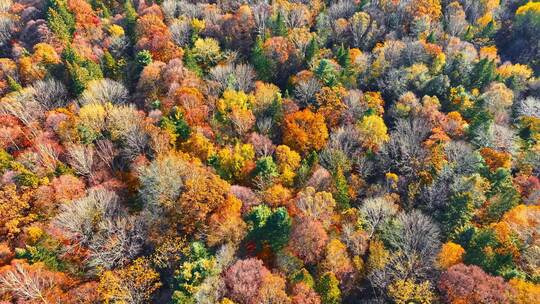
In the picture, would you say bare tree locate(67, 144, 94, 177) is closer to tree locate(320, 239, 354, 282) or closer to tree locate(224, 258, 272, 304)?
tree locate(224, 258, 272, 304)

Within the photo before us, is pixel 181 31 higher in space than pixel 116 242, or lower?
higher

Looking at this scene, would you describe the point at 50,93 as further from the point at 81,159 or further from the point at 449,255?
the point at 449,255

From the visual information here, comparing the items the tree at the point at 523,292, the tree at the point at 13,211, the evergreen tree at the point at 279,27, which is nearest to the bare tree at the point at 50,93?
the tree at the point at 13,211

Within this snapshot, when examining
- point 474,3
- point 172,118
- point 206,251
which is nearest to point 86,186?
point 172,118

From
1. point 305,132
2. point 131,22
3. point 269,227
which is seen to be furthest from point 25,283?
point 131,22

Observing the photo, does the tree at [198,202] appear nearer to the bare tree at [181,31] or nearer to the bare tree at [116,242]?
the bare tree at [116,242]

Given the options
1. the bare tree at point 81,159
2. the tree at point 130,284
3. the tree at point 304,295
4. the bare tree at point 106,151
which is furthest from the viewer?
the bare tree at point 106,151

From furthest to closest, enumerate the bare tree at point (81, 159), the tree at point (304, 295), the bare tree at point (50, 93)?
the bare tree at point (50, 93)
the bare tree at point (81, 159)
the tree at point (304, 295)
